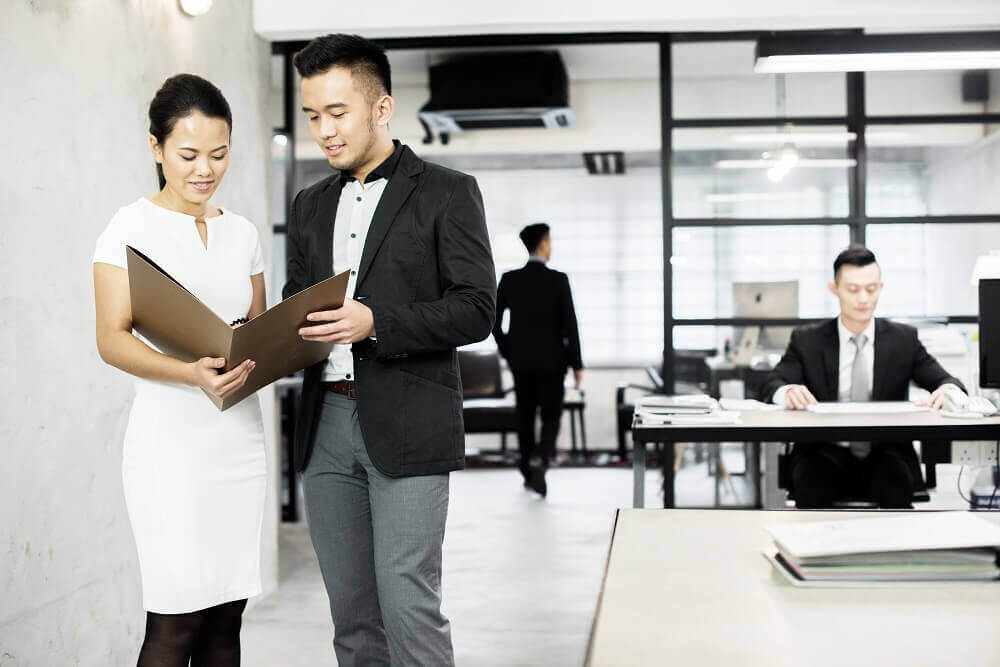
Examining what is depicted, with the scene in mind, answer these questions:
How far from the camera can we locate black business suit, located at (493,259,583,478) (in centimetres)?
630

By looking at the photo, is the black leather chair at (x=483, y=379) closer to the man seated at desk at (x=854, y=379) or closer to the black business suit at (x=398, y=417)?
the man seated at desk at (x=854, y=379)

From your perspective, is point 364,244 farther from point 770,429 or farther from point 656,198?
point 656,198

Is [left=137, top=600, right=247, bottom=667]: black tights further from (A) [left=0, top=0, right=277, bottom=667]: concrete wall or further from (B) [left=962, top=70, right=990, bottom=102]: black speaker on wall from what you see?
(B) [left=962, top=70, right=990, bottom=102]: black speaker on wall

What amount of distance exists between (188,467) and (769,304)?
11.5 feet

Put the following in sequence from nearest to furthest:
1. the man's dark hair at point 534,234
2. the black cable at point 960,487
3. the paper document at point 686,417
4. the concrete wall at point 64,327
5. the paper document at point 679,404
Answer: the concrete wall at point 64,327, the paper document at point 686,417, the paper document at point 679,404, the black cable at point 960,487, the man's dark hair at point 534,234

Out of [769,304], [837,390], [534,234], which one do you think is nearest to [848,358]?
[837,390]

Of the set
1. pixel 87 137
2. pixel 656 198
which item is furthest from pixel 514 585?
pixel 656 198

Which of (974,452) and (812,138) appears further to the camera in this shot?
(812,138)

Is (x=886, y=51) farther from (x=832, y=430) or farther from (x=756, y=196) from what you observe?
(x=832, y=430)

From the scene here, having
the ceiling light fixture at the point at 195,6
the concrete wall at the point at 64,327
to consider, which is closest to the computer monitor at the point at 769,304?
the ceiling light fixture at the point at 195,6

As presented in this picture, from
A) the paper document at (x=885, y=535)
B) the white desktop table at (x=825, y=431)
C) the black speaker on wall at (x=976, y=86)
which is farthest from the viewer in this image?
the black speaker on wall at (x=976, y=86)

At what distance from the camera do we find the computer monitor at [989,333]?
10.5 ft

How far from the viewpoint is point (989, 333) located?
3.20 m

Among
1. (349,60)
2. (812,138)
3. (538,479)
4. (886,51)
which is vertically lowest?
(538,479)
